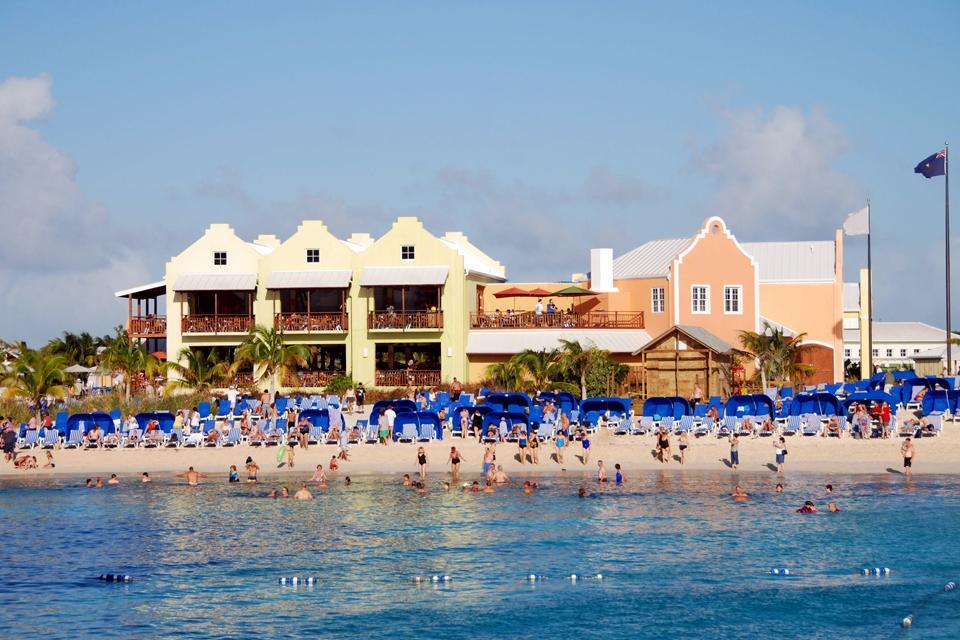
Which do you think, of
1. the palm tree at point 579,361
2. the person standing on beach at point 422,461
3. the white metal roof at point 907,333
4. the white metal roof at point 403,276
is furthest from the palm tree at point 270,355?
the white metal roof at point 907,333

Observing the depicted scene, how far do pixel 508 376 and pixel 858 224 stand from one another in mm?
17860

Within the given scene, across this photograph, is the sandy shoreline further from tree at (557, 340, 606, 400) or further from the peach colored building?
the peach colored building

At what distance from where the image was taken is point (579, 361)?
48531mm

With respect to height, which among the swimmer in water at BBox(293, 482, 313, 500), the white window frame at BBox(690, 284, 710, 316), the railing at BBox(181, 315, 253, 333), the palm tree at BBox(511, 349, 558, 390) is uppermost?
the white window frame at BBox(690, 284, 710, 316)

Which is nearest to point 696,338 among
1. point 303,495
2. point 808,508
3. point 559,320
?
point 559,320

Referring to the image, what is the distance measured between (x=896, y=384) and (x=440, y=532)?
2471 centimetres

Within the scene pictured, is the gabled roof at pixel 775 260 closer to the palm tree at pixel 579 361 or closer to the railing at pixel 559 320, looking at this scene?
the railing at pixel 559 320

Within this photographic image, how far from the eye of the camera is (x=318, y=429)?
39.6m

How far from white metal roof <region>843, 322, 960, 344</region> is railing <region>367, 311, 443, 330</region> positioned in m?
55.9

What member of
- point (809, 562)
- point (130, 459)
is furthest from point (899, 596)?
point (130, 459)

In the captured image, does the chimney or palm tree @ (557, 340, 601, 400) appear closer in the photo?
palm tree @ (557, 340, 601, 400)

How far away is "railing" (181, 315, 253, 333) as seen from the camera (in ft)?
178

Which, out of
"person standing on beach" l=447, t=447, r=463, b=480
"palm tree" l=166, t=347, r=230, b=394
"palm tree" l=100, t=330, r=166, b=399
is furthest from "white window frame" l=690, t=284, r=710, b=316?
"palm tree" l=100, t=330, r=166, b=399

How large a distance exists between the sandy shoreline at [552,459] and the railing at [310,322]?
15.2 m
